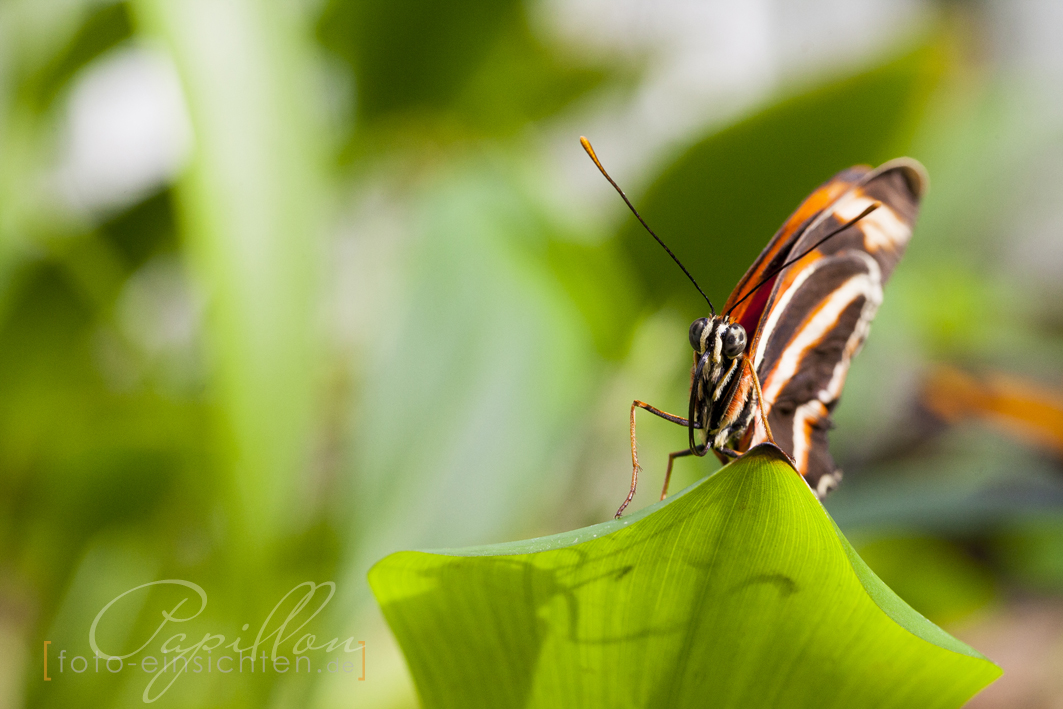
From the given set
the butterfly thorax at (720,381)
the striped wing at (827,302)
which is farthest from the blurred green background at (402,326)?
the butterfly thorax at (720,381)

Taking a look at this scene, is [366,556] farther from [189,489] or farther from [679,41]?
[679,41]

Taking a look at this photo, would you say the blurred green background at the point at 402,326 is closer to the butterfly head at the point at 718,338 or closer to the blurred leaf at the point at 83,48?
the blurred leaf at the point at 83,48

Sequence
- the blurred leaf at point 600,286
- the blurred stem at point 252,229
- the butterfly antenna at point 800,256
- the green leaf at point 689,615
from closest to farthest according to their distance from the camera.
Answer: the green leaf at point 689,615 → the butterfly antenna at point 800,256 → the blurred stem at point 252,229 → the blurred leaf at point 600,286

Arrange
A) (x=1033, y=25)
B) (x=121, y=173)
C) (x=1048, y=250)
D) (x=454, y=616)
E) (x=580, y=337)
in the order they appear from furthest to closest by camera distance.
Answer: (x=1033, y=25), (x=1048, y=250), (x=121, y=173), (x=580, y=337), (x=454, y=616)

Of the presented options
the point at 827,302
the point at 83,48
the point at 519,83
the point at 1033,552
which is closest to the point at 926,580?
the point at 1033,552

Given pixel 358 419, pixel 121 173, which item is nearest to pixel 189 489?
pixel 358 419

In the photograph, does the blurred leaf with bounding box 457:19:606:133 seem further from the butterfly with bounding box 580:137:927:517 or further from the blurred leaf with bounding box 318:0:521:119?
the butterfly with bounding box 580:137:927:517
